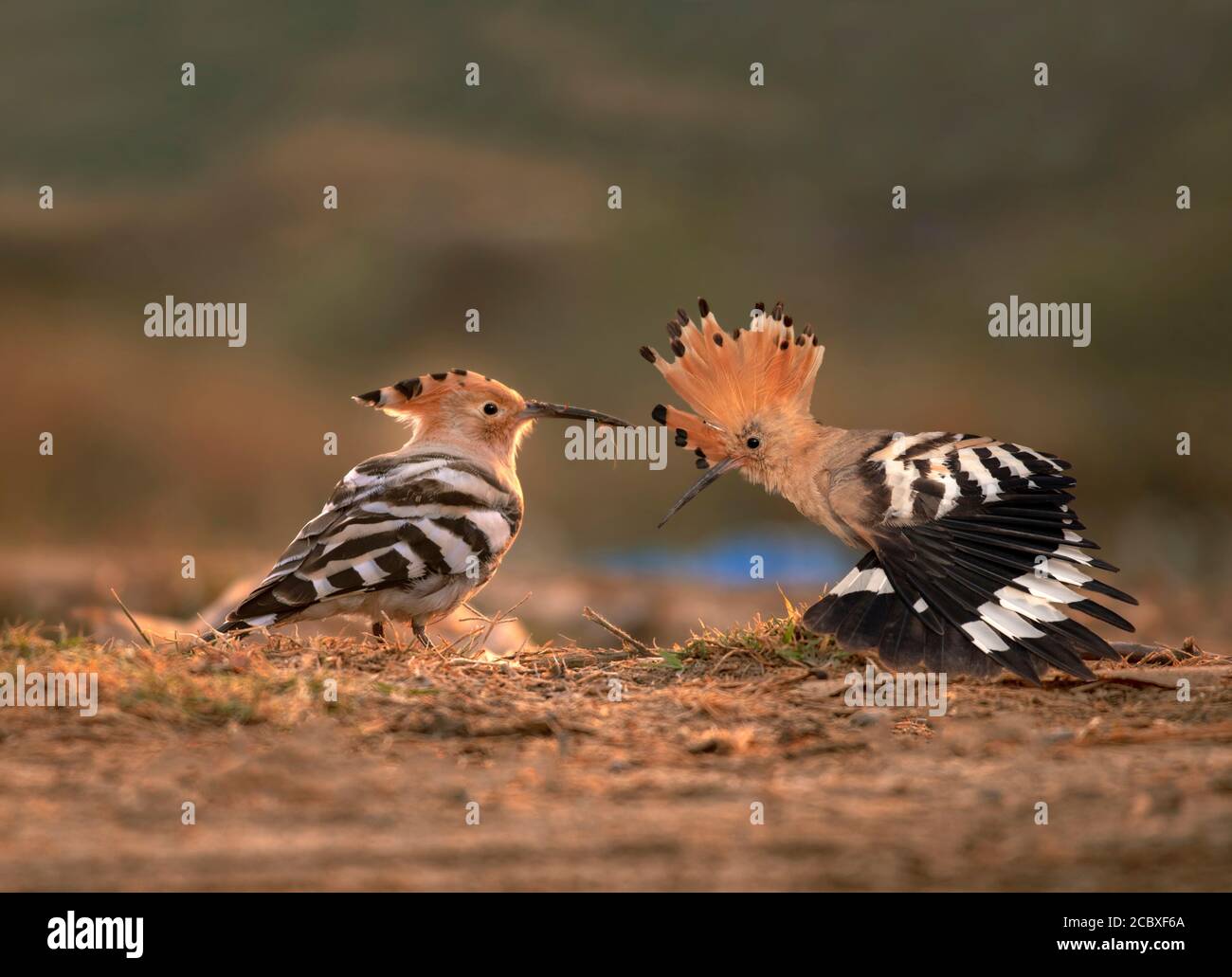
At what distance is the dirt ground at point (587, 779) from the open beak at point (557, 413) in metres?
1.65

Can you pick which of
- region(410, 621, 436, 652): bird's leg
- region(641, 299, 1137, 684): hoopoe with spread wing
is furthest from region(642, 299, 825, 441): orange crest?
region(410, 621, 436, 652): bird's leg

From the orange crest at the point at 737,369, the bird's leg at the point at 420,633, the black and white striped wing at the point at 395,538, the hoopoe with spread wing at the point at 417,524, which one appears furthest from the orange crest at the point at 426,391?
the bird's leg at the point at 420,633

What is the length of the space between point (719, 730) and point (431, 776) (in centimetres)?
95

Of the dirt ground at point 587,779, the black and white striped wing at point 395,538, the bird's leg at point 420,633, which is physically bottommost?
the dirt ground at point 587,779

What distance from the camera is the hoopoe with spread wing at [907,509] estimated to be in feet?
16.4

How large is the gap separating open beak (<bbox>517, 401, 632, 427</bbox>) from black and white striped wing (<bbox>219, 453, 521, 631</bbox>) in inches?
21.9

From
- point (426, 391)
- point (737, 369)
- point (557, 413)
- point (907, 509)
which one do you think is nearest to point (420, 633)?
point (426, 391)

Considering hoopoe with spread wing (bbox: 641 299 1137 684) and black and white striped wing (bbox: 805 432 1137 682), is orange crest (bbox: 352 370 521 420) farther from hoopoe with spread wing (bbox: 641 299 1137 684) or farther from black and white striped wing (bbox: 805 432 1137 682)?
black and white striped wing (bbox: 805 432 1137 682)

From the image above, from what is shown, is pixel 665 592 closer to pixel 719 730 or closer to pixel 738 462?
pixel 738 462

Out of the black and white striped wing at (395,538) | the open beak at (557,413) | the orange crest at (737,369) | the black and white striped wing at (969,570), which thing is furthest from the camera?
the open beak at (557,413)

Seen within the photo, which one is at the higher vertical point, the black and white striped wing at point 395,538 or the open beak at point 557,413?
the open beak at point 557,413

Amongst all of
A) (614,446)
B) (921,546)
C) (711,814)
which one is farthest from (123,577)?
(711,814)

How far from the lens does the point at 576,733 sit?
419 cm

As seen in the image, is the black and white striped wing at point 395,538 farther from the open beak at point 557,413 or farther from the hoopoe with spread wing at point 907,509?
the hoopoe with spread wing at point 907,509
